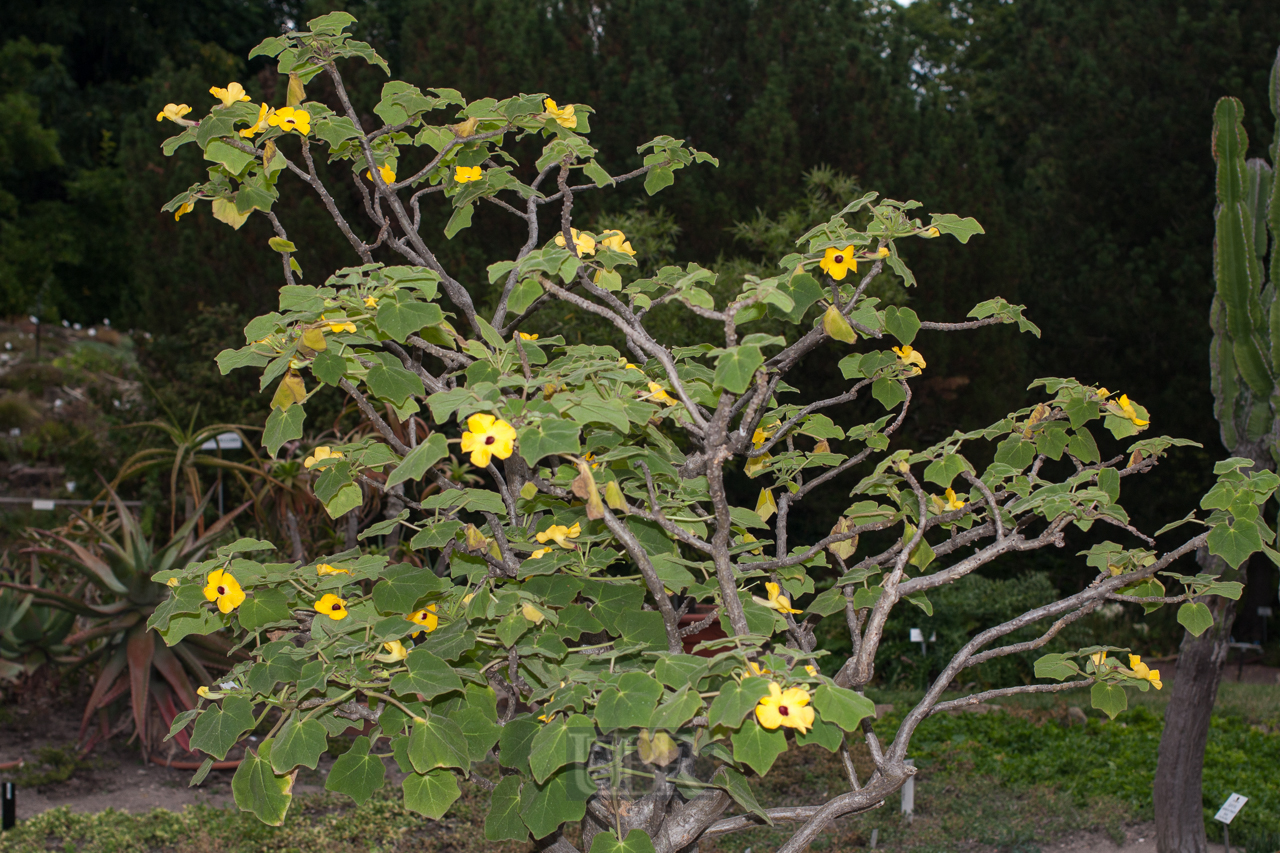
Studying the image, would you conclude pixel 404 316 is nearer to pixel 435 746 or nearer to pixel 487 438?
pixel 487 438

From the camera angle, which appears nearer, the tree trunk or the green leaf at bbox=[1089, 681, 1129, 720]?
the green leaf at bbox=[1089, 681, 1129, 720]

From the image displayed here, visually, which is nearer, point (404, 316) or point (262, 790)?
point (404, 316)

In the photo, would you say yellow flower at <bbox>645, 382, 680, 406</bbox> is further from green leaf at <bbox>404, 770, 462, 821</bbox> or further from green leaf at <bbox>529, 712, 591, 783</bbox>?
green leaf at <bbox>404, 770, 462, 821</bbox>

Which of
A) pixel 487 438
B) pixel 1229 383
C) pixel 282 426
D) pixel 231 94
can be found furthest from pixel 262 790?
pixel 1229 383

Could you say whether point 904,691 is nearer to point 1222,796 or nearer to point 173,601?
point 1222,796

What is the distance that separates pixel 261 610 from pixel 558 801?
65 cm

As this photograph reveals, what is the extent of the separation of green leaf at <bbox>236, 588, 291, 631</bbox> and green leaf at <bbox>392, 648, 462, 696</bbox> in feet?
1.12

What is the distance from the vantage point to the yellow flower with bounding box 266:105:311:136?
191 centimetres

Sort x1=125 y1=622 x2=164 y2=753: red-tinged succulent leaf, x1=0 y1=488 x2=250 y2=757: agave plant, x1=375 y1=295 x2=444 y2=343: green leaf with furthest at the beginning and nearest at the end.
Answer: x1=0 y1=488 x2=250 y2=757: agave plant < x1=125 y1=622 x2=164 y2=753: red-tinged succulent leaf < x1=375 y1=295 x2=444 y2=343: green leaf

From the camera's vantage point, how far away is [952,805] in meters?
4.34

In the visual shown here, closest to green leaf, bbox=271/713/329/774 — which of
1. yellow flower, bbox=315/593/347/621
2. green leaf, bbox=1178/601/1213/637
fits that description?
yellow flower, bbox=315/593/347/621

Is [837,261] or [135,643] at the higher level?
[837,261]

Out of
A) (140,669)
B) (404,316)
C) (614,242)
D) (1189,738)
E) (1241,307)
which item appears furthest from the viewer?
(140,669)

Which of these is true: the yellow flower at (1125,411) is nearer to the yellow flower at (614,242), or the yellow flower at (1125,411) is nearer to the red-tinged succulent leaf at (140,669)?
the yellow flower at (614,242)
